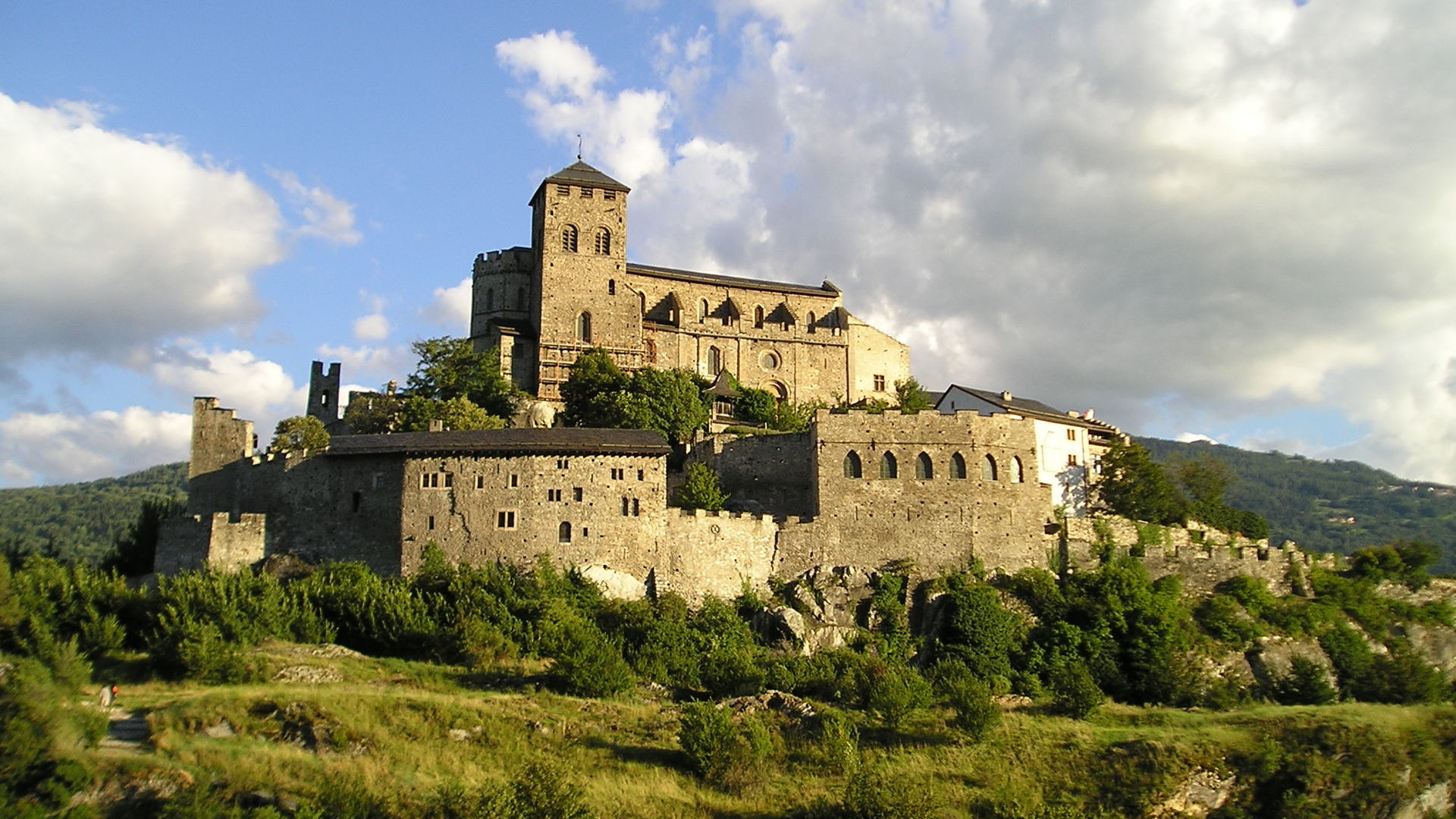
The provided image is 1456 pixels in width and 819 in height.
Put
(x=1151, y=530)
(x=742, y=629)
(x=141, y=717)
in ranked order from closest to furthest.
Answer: (x=141, y=717) → (x=742, y=629) → (x=1151, y=530)

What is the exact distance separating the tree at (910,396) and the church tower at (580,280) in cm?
1668

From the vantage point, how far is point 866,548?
51500mm

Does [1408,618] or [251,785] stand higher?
[1408,618]

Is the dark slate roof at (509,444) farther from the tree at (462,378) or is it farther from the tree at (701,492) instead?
the tree at (462,378)

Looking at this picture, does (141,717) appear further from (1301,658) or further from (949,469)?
(1301,658)

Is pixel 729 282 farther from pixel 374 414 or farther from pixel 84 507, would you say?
pixel 84 507

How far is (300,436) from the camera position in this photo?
59812mm

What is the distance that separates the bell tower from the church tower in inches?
1.8

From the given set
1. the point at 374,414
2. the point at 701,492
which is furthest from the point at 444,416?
the point at 701,492

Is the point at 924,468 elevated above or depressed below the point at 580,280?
below

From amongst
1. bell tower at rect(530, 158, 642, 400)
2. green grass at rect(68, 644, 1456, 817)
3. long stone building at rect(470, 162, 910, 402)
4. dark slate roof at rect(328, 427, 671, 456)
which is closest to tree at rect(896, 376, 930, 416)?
long stone building at rect(470, 162, 910, 402)

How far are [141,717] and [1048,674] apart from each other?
107 feet

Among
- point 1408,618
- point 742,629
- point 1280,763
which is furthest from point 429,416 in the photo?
point 1408,618

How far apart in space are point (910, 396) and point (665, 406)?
61.9 ft
